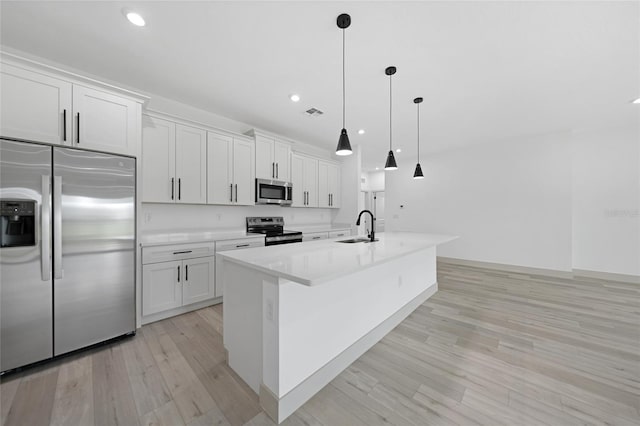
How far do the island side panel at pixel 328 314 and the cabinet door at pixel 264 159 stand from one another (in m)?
2.55

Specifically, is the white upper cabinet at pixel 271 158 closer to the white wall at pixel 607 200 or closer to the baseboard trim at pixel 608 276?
the white wall at pixel 607 200

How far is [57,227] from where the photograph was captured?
1854 millimetres

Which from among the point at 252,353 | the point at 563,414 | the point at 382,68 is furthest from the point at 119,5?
the point at 563,414

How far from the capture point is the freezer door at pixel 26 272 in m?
1.68

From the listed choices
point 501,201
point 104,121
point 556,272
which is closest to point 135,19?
point 104,121

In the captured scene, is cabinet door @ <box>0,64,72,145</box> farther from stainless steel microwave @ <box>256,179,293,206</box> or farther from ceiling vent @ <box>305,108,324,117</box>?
ceiling vent @ <box>305,108,324,117</box>

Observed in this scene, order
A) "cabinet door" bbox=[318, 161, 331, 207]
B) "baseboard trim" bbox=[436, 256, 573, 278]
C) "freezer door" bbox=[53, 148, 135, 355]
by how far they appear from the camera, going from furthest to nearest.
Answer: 1. "cabinet door" bbox=[318, 161, 331, 207]
2. "baseboard trim" bbox=[436, 256, 573, 278]
3. "freezer door" bbox=[53, 148, 135, 355]

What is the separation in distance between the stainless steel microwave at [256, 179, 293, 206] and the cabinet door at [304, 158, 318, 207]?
1.69 ft

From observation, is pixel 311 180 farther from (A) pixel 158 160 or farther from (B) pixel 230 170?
(A) pixel 158 160

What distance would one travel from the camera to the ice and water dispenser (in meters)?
1.68

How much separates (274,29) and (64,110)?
1.92 metres

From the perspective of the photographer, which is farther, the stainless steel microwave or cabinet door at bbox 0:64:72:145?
the stainless steel microwave

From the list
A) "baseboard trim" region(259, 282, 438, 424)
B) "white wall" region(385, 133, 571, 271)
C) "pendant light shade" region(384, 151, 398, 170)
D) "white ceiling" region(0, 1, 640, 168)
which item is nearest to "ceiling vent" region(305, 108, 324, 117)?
"white ceiling" region(0, 1, 640, 168)

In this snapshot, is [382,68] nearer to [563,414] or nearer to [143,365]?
[563,414]
